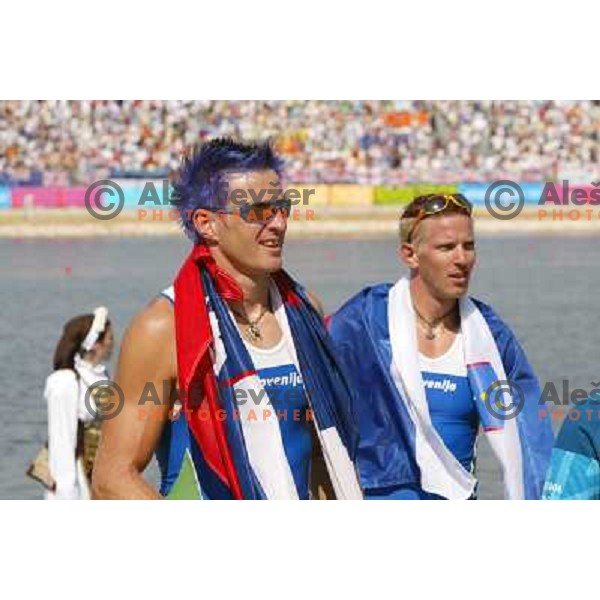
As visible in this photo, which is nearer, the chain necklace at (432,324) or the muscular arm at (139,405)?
the muscular arm at (139,405)

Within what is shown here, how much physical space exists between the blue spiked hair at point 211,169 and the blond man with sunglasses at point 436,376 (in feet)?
4.68

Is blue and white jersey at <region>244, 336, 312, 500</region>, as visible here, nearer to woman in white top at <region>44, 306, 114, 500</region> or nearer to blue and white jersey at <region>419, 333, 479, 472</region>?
blue and white jersey at <region>419, 333, 479, 472</region>

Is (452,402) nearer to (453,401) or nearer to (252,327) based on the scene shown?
(453,401)

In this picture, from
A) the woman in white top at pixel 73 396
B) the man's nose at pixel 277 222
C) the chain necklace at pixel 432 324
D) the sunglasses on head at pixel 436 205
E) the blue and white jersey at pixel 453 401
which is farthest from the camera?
the woman in white top at pixel 73 396

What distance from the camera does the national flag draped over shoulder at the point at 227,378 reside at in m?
5.54

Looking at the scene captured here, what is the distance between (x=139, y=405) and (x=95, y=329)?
3.82 meters

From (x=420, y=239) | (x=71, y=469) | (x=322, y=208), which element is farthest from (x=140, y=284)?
(x=420, y=239)

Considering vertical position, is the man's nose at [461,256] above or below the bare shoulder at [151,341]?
above

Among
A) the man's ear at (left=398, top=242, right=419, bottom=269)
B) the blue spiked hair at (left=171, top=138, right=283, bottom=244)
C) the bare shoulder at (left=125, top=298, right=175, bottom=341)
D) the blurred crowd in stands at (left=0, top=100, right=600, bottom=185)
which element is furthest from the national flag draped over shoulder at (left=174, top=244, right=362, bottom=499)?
the blurred crowd in stands at (left=0, top=100, right=600, bottom=185)

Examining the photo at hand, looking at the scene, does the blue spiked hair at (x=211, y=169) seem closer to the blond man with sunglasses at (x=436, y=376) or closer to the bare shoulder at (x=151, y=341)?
Result: the bare shoulder at (x=151, y=341)

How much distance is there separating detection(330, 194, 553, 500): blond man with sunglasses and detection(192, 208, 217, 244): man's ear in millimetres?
1438

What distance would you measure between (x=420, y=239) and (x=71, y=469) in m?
2.73

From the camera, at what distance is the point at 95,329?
927 cm

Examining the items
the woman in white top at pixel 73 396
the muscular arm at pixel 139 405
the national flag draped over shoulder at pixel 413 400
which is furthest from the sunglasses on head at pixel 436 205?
the woman in white top at pixel 73 396
